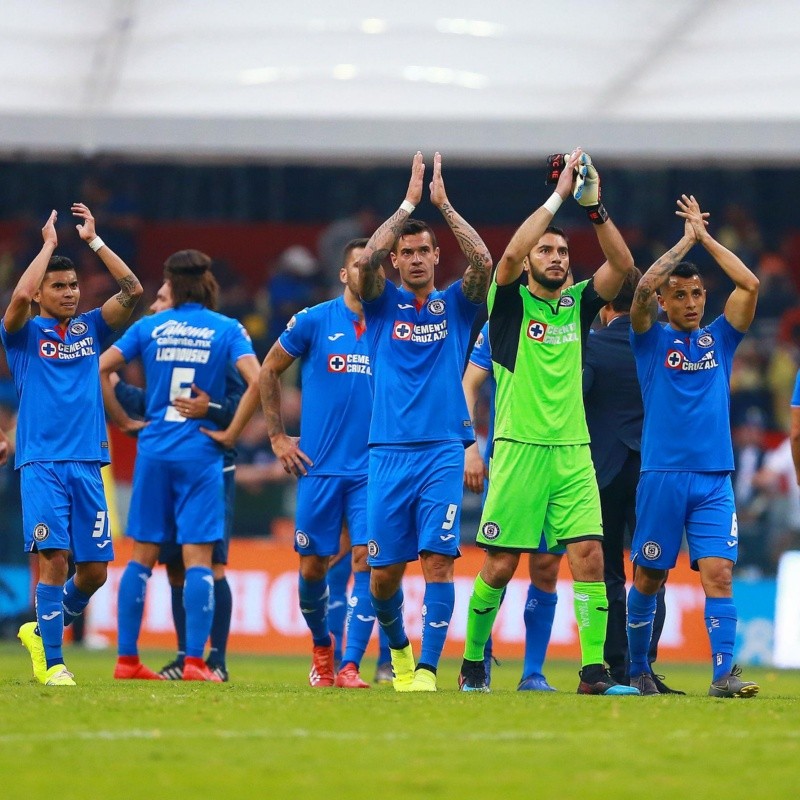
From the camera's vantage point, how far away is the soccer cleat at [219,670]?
1071 centimetres

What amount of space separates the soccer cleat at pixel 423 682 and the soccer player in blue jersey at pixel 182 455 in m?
1.88

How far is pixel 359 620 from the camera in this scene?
9789 millimetres

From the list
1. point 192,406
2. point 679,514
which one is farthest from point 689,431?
point 192,406

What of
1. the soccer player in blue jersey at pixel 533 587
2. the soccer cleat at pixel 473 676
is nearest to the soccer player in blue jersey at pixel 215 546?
the soccer player in blue jersey at pixel 533 587

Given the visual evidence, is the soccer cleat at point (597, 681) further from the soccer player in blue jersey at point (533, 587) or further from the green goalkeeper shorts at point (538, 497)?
the soccer player in blue jersey at point (533, 587)

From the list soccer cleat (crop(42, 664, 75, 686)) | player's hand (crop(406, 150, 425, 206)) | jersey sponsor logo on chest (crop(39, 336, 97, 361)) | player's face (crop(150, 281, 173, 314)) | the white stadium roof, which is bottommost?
soccer cleat (crop(42, 664, 75, 686))

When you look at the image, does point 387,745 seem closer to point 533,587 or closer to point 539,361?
point 539,361

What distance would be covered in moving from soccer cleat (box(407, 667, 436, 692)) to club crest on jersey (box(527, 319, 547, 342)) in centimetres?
195

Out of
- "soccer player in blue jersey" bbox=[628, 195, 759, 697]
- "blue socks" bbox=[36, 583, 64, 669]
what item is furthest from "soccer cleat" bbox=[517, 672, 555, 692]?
"blue socks" bbox=[36, 583, 64, 669]

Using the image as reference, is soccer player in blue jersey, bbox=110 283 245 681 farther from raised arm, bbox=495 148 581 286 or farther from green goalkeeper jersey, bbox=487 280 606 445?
raised arm, bbox=495 148 581 286

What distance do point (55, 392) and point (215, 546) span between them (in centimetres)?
219

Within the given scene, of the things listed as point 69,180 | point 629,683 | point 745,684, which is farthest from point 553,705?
point 69,180

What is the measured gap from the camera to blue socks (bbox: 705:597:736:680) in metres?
8.83

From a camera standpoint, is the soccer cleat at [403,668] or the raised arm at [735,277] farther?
the soccer cleat at [403,668]
